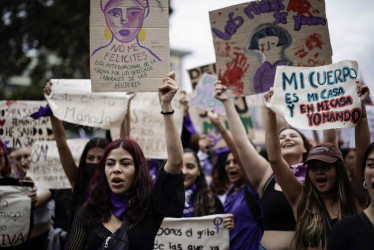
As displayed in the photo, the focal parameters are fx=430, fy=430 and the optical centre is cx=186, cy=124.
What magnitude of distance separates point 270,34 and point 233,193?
1.88 meters

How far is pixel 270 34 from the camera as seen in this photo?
12.9 ft

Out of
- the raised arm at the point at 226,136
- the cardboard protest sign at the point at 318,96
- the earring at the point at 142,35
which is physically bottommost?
the raised arm at the point at 226,136

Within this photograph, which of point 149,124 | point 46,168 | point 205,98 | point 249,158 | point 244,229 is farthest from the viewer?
point 205,98

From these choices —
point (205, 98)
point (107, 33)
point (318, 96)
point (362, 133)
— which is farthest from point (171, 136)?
point (205, 98)

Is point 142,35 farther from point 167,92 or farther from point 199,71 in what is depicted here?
Result: point 199,71

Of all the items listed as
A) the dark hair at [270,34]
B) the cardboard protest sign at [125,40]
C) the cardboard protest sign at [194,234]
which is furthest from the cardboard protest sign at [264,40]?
the cardboard protest sign at [194,234]

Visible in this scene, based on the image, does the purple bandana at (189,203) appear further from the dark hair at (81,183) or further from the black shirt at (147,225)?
the black shirt at (147,225)

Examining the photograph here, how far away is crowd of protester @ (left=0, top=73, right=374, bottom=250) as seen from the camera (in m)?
2.75

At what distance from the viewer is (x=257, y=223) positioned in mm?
4188

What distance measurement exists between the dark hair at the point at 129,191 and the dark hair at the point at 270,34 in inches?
63.4

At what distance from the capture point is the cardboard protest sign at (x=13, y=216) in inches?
161

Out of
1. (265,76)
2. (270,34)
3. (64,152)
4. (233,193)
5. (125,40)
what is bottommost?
(233,193)

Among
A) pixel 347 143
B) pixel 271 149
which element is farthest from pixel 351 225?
pixel 347 143

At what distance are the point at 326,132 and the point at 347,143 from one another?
11.0 feet
